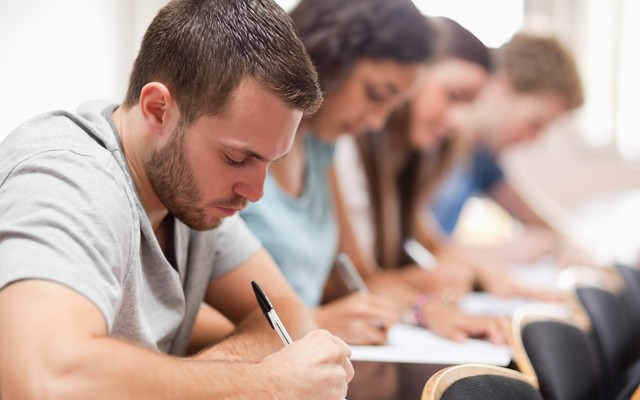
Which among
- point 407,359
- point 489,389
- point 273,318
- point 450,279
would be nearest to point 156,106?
point 273,318

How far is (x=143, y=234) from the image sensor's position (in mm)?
1176

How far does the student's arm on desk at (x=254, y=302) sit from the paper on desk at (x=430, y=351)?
205 mm

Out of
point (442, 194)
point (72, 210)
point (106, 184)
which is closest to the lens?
point (72, 210)

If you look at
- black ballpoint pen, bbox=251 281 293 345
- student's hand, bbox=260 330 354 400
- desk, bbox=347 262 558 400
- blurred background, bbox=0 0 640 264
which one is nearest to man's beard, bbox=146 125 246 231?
black ballpoint pen, bbox=251 281 293 345

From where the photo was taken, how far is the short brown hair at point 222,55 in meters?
1.11

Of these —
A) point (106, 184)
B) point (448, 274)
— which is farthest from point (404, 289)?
point (106, 184)

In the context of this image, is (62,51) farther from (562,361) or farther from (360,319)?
(562,361)

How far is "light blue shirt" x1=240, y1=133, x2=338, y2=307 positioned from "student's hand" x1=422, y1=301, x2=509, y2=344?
13.4 inches

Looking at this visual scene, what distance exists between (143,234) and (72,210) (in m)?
0.24

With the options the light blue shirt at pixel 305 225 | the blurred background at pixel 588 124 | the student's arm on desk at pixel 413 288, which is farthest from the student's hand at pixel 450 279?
the blurred background at pixel 588 124

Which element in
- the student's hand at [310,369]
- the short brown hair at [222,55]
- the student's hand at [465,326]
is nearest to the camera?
the student's hand at [310,369]

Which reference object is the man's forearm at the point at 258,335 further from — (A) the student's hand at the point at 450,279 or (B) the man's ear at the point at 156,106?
(A) the student's hand at the point at 450,279

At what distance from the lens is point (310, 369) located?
101 centimetres

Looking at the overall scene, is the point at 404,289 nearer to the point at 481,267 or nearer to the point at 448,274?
the point at 448,274
